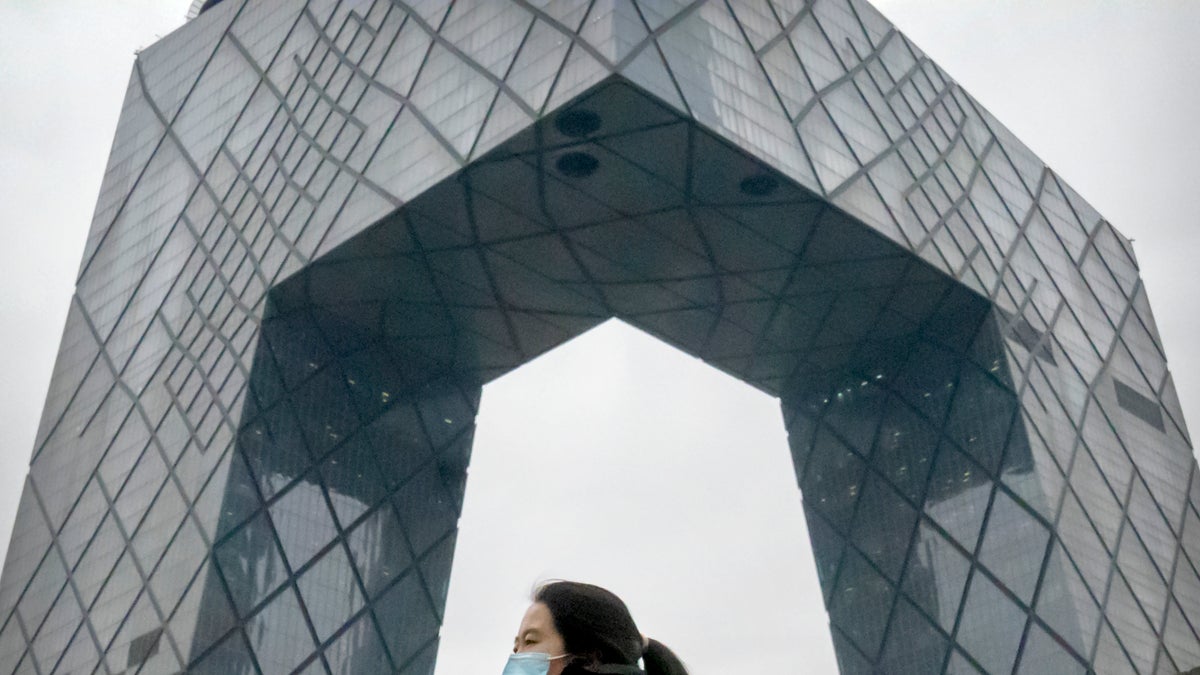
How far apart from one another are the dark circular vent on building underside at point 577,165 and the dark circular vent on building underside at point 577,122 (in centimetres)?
66

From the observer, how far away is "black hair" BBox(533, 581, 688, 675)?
148 inches

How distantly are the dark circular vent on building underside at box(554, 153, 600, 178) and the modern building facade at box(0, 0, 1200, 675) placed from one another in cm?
5

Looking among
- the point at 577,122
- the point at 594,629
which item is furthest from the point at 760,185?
the point at 594,629

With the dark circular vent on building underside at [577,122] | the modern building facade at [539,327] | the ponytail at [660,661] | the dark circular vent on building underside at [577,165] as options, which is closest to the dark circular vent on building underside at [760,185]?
the modern building facade at [539,327]

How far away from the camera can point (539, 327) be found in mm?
36312

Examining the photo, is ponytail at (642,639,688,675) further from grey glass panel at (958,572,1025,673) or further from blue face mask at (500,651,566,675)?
grey glass panel at (958,572,1025,673)

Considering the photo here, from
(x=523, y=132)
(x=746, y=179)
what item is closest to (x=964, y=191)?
(x=746, y=179)

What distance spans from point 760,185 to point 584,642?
26843mm

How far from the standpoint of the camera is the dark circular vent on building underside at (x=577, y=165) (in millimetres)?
28969

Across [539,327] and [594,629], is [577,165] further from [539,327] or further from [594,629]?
[594,629]

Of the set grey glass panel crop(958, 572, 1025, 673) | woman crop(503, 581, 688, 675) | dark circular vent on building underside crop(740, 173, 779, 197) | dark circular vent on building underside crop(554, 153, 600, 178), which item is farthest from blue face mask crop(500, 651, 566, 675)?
grey glass panel crop(958, 572, 1025, 673)

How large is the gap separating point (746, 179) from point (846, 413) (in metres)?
10.9

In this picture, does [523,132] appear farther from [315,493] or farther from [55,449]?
[55,449]

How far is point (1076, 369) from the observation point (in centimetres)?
3812
